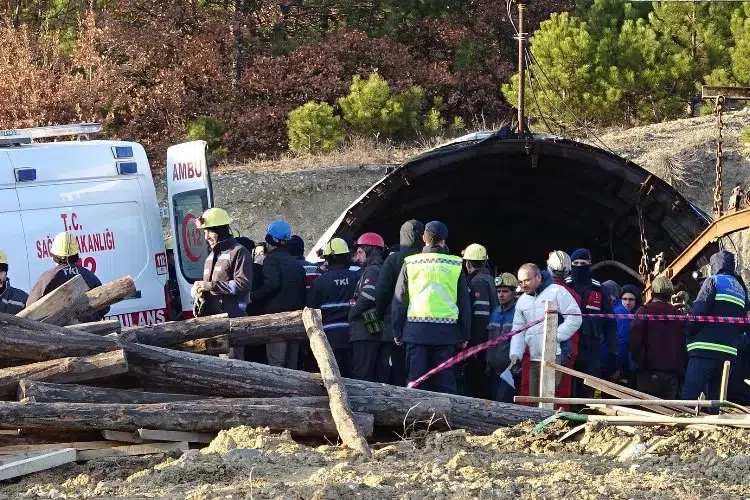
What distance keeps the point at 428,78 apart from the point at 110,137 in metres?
6.71

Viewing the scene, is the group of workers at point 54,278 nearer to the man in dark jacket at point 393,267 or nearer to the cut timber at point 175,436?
the cut timber at point 175,436

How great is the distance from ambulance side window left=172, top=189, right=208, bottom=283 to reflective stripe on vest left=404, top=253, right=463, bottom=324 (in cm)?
283

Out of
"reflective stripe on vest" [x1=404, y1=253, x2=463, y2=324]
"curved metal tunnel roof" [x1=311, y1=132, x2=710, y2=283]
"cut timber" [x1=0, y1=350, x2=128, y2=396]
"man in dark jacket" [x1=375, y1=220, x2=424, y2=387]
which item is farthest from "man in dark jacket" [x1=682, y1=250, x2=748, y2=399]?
"cut timber" [x1=0, y1=350, x2=128, y2=396]

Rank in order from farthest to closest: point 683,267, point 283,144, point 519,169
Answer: point 283,144 → point 519,169 → point 683,267

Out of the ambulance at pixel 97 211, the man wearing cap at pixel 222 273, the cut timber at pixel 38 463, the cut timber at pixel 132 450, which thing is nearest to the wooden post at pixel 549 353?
the man wearing cap at pixel 222 273

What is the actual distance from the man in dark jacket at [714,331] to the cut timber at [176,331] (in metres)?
4.29

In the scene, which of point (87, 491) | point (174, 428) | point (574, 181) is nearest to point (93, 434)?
point (174, 428)

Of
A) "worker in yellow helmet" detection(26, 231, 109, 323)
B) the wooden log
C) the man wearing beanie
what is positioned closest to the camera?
the wooden log

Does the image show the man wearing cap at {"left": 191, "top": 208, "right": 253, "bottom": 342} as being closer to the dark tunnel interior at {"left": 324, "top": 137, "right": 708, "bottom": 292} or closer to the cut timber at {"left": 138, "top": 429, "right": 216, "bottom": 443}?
the cut timber at {"left": 138, "top": 429, "right": 216, "bottom": 443}

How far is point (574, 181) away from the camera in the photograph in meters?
17.8

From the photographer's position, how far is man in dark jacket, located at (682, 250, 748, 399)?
38.8ft

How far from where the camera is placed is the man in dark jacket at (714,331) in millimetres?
11820

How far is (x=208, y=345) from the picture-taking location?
399 inches

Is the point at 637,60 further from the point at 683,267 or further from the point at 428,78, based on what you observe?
the point at 683,267
